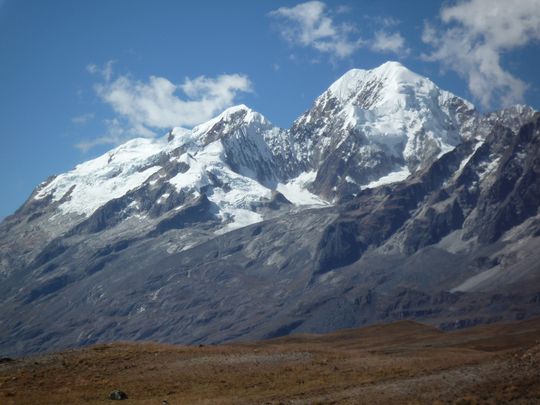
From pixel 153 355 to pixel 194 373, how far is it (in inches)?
362

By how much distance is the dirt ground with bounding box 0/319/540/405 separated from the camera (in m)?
54.4

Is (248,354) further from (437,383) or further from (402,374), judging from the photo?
(437,383)

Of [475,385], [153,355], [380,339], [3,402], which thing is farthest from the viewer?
[380,339]

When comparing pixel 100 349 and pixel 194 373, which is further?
pixel 100 349

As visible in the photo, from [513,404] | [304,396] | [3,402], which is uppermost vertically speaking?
[3,402]

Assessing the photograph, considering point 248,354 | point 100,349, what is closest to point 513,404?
point 248,354

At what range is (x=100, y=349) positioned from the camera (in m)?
79.9

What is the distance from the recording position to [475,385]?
54.7 m

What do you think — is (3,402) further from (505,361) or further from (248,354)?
(505,361)

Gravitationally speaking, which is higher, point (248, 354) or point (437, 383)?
point (248, 354)

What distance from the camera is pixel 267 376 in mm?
66000

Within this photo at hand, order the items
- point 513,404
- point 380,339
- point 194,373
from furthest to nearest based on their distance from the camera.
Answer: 1. point 380,339
2. point 194,373
3. point 513,404

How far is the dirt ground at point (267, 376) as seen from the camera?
54.4 m

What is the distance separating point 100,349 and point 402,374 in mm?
31465
